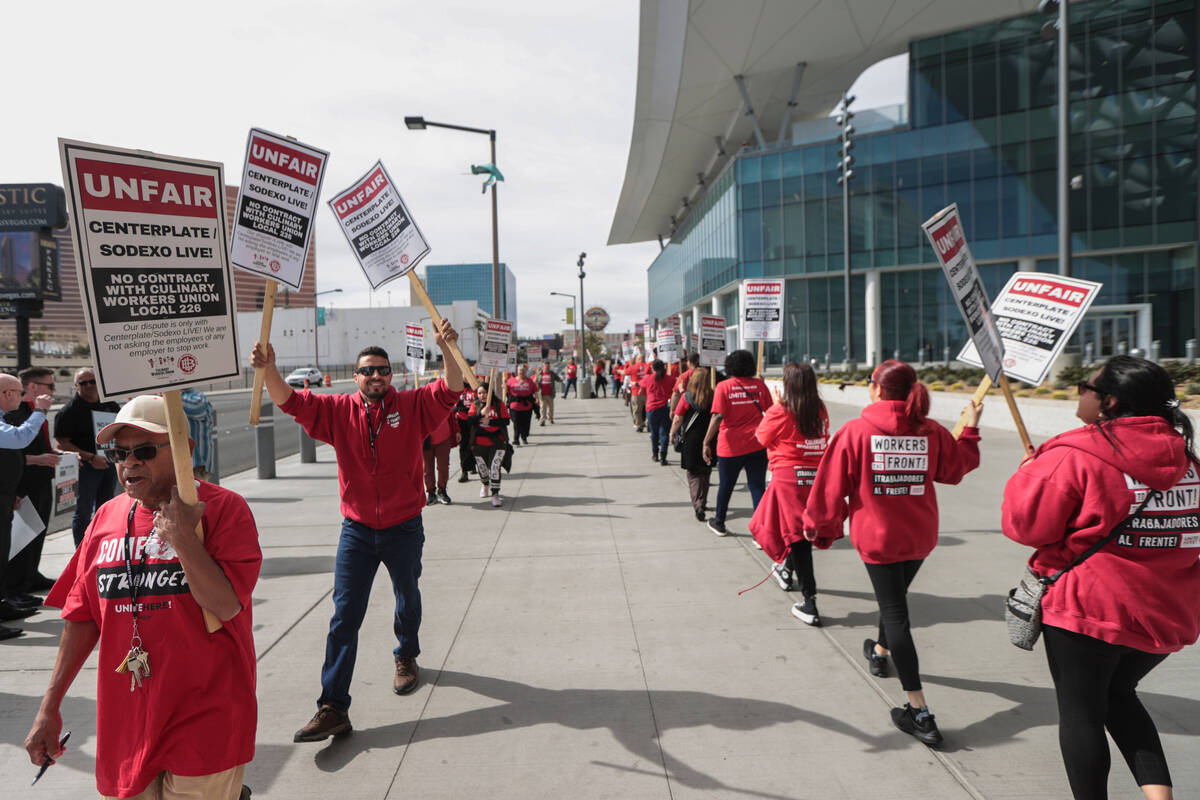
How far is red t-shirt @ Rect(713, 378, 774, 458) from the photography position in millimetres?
7129

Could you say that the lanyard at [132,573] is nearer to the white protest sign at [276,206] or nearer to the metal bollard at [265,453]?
the white protest sign at [276,206]

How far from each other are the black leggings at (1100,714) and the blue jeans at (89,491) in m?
6.65

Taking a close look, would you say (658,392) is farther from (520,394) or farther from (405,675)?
(405,675)

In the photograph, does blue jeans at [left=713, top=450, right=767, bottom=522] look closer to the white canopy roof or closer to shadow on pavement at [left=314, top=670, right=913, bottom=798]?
shadow on pavement at [left=314, top=670, right=913, bottom=798]

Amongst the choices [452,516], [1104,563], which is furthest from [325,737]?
[452,516]

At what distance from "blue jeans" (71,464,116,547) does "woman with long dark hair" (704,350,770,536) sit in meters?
5.25

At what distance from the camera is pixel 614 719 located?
3.80 meters

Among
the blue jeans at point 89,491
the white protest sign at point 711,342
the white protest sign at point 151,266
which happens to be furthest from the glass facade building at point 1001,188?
the white protest sign at point 151,266

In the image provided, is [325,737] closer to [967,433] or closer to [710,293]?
[967,433]

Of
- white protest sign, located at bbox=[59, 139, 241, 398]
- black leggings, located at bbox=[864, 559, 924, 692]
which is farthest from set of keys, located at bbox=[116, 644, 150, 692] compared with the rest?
black leggings, located at bbox=[864, 559, 924, 692]

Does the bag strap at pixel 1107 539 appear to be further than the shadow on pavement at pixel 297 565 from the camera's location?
No

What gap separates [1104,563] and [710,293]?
4432cm

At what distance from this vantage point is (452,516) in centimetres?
909

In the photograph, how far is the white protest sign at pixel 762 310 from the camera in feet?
33.6
